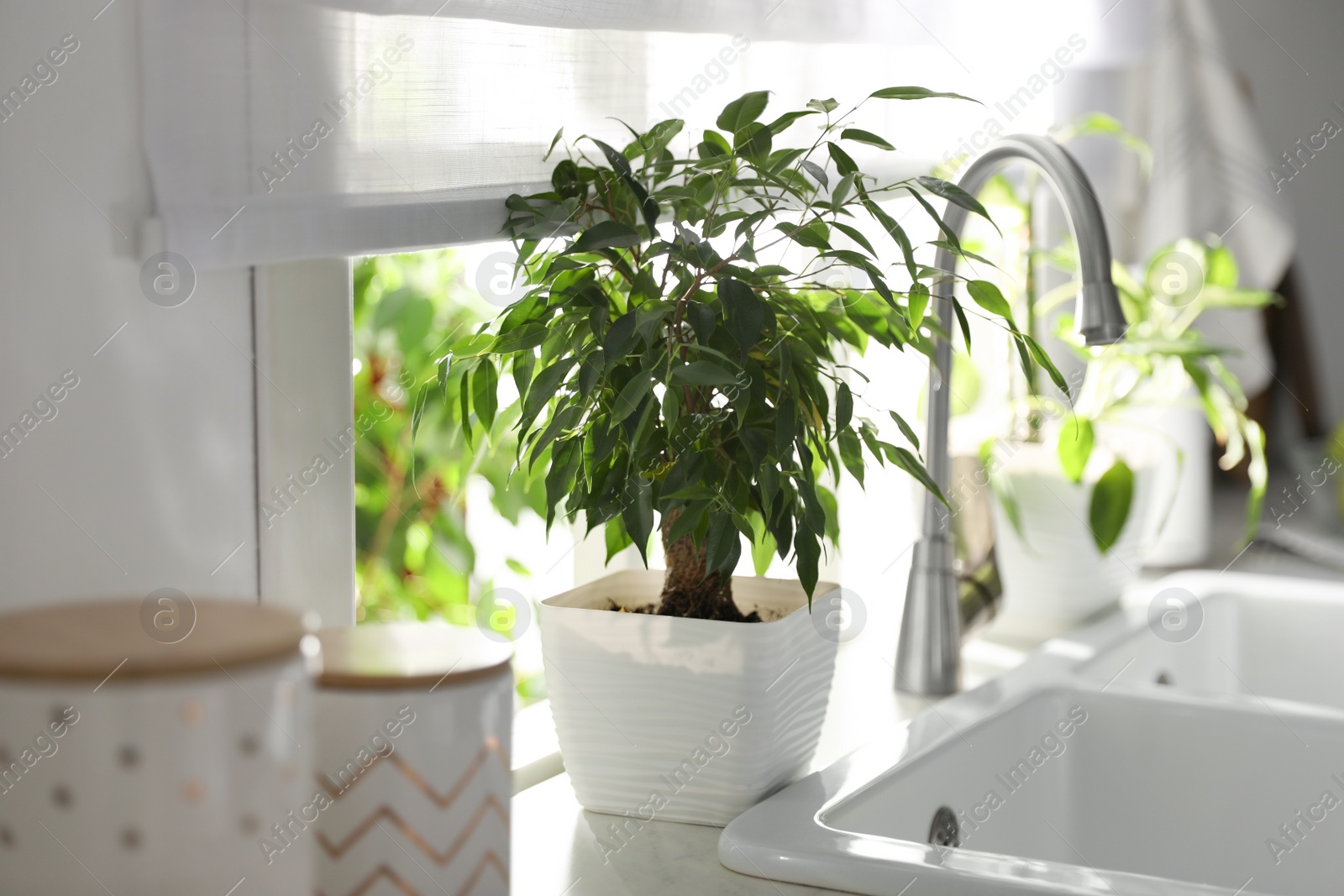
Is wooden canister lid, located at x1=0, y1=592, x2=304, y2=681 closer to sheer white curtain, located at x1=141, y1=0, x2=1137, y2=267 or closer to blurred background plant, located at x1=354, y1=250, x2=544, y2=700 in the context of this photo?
sheer white curtain, located at x1=141, y1=0, x2=1137, y2=267

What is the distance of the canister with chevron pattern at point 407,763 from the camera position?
419mm

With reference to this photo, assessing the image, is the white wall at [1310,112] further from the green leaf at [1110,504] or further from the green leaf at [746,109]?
the green leaf at [746,109]

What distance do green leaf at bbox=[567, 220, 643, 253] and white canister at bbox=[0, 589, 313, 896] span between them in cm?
35

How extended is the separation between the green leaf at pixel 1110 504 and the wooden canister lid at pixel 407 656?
94cm

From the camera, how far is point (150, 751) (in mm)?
345

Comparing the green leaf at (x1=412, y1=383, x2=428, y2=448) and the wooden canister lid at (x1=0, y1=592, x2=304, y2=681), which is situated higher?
the green leaf at (x1=412, y1=383, x2=428, y2=448)

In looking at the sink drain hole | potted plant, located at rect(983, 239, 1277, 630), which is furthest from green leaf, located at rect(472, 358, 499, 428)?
potted plant, located at rect(983, 239, 1277, 630)

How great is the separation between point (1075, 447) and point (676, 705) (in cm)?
66

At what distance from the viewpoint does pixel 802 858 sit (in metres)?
0.68

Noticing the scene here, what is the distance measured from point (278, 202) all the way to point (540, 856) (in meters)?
0.41

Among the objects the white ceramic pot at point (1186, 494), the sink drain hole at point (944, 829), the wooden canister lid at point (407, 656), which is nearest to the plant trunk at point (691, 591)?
the sink drain hole at point (944, 829)

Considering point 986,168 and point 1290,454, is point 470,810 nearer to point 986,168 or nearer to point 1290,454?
point 986,168

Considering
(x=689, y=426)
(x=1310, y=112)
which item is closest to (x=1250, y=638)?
(x=689, y=426)

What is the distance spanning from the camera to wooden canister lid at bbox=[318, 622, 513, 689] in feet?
1.38
